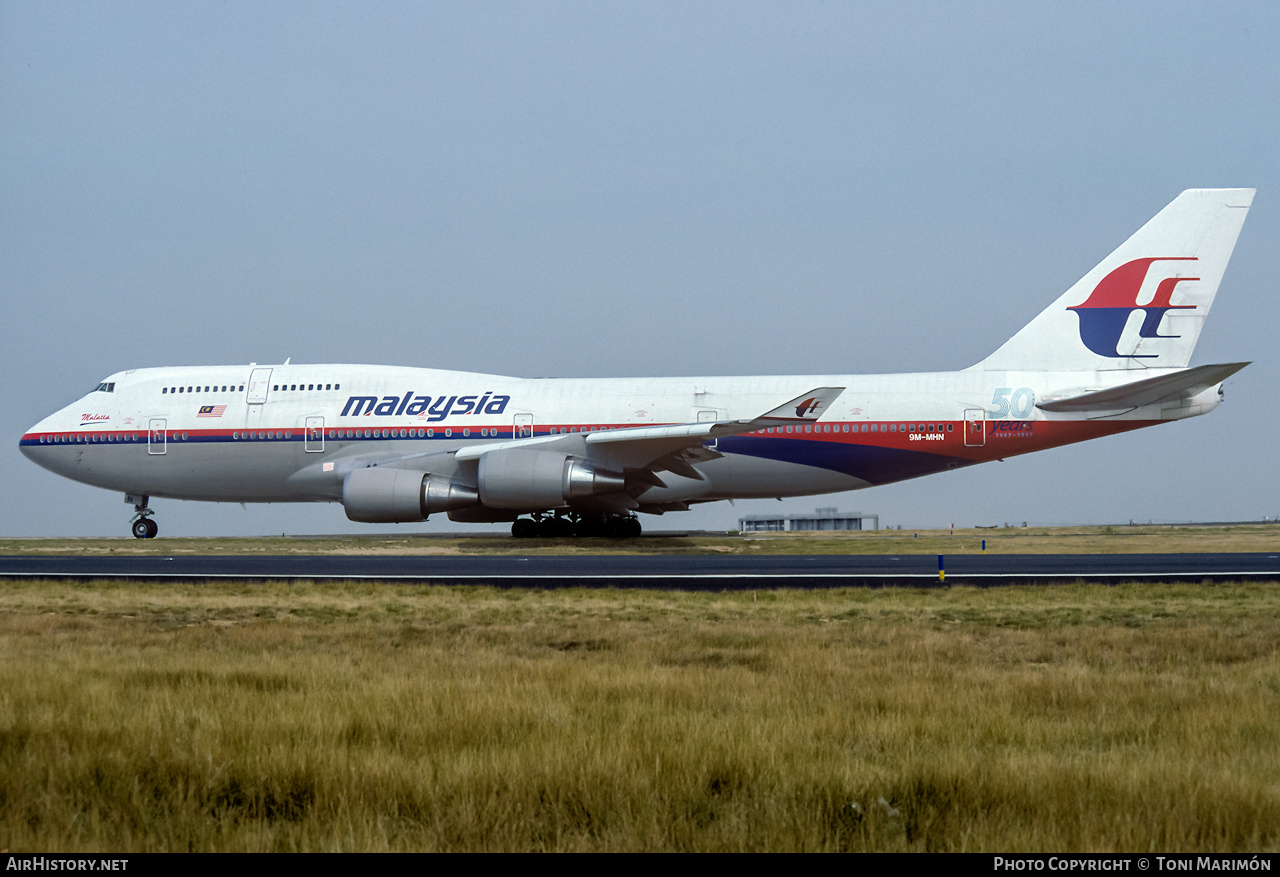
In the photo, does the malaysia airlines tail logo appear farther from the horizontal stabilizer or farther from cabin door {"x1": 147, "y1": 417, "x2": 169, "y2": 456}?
cabin door {"x1": 147, "y1": 417, "x2": 169, "y2": 456}

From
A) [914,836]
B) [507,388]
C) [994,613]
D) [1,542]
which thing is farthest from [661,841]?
[1,542]

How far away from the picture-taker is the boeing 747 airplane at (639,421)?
26266 mm

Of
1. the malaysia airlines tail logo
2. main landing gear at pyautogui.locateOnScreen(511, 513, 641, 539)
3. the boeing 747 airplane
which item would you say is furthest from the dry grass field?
the malaysia airlines tail logo

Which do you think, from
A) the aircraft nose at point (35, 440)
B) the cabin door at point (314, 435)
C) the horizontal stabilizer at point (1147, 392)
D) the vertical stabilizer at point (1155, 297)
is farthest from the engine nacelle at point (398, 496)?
the horizontal stabilizer at point (1147, 392)

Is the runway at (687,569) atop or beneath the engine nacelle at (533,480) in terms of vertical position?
beneath

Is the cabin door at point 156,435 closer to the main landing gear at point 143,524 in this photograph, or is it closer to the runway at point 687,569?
the main landing gear at point 143,524

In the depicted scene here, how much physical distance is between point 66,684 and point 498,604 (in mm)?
6756

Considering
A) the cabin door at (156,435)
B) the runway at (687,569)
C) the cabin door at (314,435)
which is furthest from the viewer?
the cabin door at (156,435)

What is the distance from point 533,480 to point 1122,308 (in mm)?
16385

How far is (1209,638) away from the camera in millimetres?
10750

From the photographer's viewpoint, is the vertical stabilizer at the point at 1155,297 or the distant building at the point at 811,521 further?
the distant building at the point at 811,521

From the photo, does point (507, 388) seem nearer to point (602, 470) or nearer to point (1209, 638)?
point (602, 470)

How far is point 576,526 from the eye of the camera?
29391 mm

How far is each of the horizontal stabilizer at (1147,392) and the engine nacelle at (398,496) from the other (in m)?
15.3
